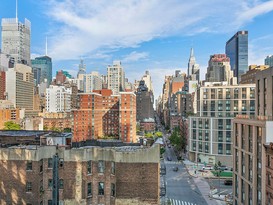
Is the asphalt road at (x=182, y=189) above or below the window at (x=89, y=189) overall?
below

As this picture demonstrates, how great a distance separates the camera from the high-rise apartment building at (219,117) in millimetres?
98500

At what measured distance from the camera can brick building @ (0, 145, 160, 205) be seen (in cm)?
2692

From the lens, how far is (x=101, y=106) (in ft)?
532

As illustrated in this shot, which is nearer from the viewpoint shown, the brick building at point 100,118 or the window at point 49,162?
the window at point 49,162

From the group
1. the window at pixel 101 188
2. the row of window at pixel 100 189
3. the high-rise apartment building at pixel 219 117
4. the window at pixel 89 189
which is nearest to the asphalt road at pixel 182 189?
the high-rise apartment building at pixel 219 117

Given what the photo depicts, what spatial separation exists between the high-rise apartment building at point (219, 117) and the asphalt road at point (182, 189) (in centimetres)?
1330

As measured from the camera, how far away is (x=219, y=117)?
100125 millimetres

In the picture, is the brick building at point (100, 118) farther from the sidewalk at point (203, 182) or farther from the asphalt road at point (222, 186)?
the asphalt road at point (222, 186)

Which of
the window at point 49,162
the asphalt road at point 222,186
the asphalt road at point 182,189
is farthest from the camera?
the asphalt road at point 222,186

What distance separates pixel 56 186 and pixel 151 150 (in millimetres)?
10761

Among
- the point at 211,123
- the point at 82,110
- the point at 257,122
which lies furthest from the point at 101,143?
the point at 82,110

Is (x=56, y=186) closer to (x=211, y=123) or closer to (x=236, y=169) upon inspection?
(x=236, y=169)

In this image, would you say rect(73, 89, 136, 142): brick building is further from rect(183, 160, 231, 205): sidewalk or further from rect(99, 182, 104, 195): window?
rect(99, 182, 104, 195): window

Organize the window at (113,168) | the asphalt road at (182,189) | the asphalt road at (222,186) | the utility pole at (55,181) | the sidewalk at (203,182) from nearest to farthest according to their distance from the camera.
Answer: the utility pole at (55,181) → the window at (113,168) → the asphalt road at (182,189) → the sidewalk at (203,182) → the asphalt road at (222,186)
